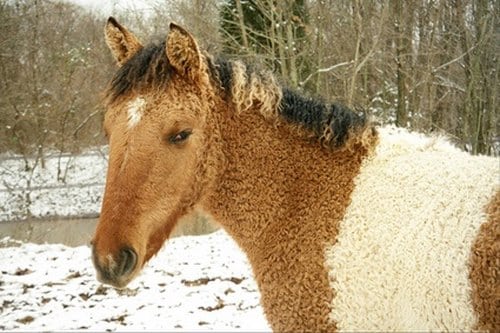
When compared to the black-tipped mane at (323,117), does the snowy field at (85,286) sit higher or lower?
lower

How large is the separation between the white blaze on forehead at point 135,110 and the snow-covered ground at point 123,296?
2582 millimetres

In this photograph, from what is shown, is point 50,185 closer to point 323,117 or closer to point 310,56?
point 323,117

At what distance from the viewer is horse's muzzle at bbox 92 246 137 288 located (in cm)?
179

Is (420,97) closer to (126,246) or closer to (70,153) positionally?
(70,153)

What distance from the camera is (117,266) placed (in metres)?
1.79

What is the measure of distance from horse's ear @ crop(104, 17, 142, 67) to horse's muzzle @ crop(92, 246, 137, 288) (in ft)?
3.60

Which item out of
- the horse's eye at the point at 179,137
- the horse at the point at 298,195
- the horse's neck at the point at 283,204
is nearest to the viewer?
the horse at the point at 298,195

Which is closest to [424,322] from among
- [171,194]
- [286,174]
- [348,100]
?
[286,174]

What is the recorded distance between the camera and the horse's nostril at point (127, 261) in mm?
1803

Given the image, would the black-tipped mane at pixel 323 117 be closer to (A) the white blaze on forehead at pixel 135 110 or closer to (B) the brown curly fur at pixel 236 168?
(B) the brown curly fur at pixel 236 168

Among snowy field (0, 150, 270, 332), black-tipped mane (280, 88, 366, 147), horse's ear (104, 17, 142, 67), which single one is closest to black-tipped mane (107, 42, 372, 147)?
black-tipped mane (280, 88, 366, 147)

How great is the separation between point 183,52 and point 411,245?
1358mm

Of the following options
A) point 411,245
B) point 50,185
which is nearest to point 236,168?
point 411,245

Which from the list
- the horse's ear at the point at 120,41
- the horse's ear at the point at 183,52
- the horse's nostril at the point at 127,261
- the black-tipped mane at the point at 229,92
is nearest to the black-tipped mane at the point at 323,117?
the black-tipped mane at the point at 229,92
